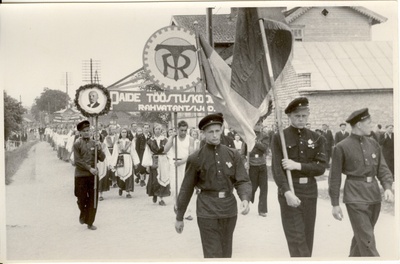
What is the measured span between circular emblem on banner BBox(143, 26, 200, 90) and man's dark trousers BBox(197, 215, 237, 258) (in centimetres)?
160

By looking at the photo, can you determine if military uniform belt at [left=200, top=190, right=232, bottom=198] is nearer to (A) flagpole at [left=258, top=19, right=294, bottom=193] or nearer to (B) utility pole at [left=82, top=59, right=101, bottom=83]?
(A) flagpole at [left=258, top=19, right=294, bottom=193]

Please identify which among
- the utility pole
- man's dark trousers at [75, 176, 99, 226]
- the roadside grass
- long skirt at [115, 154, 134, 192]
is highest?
the utility pole

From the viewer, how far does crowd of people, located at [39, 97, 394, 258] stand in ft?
16.6

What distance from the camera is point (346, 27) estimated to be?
19.3 ft

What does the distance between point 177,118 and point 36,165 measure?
5.42 ft

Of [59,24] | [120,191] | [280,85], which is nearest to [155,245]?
[120,191]

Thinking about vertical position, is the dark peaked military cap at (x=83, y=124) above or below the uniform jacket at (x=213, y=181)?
above

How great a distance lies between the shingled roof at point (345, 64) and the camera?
5.91m

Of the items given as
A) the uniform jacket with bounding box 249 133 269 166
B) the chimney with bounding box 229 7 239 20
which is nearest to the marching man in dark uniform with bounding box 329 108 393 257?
the uniform jacket with bounding box 249 133 269 166

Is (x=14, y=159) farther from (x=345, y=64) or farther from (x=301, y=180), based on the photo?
(x=345, y=64)

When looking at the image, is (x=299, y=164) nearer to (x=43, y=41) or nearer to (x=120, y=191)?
(x=120, y=191)

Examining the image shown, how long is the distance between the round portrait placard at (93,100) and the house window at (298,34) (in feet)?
6.94

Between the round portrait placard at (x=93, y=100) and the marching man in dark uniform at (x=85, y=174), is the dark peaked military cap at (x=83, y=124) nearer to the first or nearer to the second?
the marching man in dark uniform at (x=85, y=174)

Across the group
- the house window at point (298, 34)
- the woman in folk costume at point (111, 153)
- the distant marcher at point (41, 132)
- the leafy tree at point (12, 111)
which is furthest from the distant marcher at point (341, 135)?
the leafy tree at point (12, 111)
